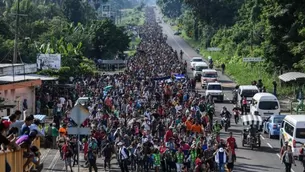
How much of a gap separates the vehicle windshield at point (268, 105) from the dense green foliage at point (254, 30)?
12381mm

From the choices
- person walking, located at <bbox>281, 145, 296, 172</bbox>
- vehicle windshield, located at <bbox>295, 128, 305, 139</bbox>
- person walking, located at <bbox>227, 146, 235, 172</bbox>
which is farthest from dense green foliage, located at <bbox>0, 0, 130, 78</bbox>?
person walking, located at <bbox>281, 145, 296, 172</bbox>

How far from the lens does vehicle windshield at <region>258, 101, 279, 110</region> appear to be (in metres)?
39.5

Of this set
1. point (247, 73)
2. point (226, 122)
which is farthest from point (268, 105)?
point (247, 73)

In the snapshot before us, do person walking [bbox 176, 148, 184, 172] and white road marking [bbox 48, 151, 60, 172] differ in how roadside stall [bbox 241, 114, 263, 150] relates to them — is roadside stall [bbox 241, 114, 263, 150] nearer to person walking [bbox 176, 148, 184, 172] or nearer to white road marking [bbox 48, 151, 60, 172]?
person walking [bbox 176, 148, 184, 172]

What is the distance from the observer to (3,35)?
219 feet

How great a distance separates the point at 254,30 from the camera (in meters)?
81.8

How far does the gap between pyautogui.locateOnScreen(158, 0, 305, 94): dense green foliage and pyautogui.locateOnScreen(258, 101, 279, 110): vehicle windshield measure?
12381 millimetres

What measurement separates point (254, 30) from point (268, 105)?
4311 centimetres

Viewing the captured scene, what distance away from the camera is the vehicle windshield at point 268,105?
39.5 m

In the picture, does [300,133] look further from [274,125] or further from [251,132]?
[274,125]

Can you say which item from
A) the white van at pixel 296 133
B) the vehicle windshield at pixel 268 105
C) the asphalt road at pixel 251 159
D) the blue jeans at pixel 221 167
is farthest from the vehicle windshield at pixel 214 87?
the blue jeans at pixel 221 167

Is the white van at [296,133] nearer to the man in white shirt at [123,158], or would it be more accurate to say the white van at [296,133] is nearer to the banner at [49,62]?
the man in white shirt at [123,158]

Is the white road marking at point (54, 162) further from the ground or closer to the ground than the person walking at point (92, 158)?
closer to the ground

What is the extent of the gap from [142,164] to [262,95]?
14.8 metres
